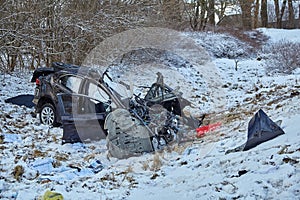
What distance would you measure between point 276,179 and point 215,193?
0.58 metres

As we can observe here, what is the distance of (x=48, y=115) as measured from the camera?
24.0 feet

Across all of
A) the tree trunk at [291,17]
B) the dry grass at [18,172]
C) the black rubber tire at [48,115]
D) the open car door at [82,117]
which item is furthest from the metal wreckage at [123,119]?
the tree trunk at [291,17]

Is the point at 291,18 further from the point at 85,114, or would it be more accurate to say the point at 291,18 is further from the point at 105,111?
the point at 85,114

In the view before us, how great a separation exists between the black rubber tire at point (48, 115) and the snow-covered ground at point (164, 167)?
0.62 feet

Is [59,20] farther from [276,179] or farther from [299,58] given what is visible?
[276,179]

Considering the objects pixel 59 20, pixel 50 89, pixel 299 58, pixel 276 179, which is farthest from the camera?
pixel 299 58

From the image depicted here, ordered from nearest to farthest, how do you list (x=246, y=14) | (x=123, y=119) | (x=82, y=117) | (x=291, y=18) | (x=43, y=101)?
(x=123, y=119) < (x=82, y=117) < (x=43, y=101) < (x=246, y=14) < (x=291, y=18)

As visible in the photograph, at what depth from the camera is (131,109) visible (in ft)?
19.4

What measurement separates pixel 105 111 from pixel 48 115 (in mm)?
1525

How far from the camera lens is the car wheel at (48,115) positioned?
725 centimetres

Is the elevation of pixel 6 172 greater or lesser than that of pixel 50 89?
lesser

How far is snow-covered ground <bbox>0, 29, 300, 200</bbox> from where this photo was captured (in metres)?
3.59

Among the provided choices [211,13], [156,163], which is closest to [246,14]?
[211,13]

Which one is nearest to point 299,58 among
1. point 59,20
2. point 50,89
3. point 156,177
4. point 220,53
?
point 220,53
